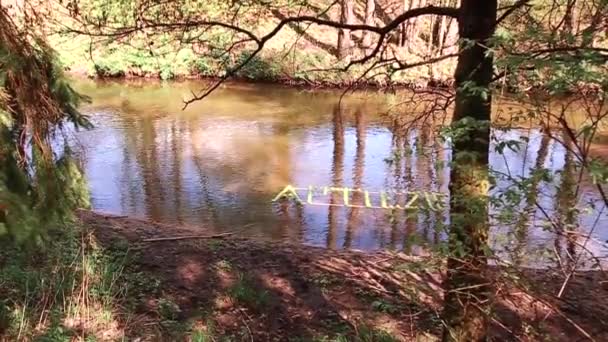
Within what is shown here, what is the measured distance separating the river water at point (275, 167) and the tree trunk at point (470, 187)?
4.6 inches

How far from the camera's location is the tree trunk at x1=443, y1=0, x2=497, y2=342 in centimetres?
312

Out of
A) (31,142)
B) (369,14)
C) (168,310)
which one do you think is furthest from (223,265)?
(369,14)

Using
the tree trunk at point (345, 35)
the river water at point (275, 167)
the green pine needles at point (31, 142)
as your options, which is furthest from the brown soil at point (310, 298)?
the tree trunk at point (345, 35)

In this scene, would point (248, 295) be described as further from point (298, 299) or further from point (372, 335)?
point (372, 335)

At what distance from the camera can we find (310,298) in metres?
5.29

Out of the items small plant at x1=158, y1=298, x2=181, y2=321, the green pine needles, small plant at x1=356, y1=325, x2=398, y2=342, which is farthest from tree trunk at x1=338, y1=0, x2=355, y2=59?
the green pine needles

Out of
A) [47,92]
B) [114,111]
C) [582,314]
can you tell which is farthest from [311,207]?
[114,111]

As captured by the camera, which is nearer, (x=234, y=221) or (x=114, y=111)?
(x=234, y=221)

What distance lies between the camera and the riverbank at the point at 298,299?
4.48 meters

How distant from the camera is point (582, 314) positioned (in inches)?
185

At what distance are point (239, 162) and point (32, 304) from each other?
7610mm

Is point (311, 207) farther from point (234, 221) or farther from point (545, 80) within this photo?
point (545, 80)

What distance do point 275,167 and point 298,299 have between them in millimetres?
6519

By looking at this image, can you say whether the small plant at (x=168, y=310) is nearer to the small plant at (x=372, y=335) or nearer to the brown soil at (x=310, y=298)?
the brown soil at (x=310, y=298)
